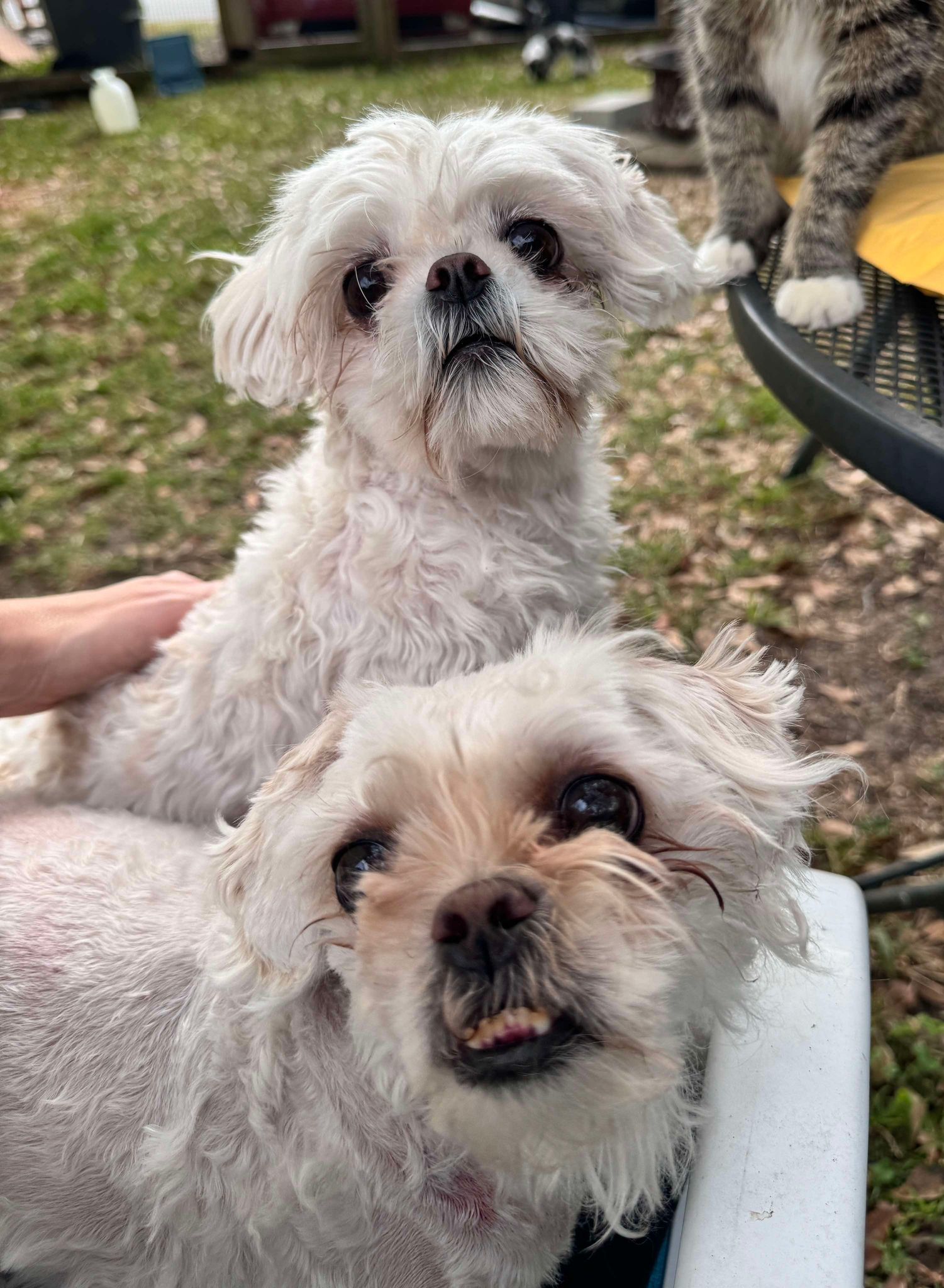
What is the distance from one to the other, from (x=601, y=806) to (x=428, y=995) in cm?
29

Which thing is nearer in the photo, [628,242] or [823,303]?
[823,303]

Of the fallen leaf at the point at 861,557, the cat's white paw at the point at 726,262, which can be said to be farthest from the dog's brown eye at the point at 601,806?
the fallen leaf at the point at 861,557

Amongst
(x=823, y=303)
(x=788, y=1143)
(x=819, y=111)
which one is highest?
(x=819, y=111)

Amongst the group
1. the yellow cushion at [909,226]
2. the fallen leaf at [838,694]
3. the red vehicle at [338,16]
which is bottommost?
the fallen leaf at [838,694]

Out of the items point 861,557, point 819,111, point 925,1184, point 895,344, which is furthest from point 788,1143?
point 861,557

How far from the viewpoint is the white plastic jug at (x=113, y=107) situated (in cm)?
796

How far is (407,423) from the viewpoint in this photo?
1771mm

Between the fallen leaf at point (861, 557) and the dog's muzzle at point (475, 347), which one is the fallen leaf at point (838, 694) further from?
the dog's muzzle at point (475, 347)

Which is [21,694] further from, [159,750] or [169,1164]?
[169,1164]

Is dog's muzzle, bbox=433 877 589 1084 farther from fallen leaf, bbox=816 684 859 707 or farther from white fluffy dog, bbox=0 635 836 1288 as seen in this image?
fallen leaf, bbox=816 684 859 707

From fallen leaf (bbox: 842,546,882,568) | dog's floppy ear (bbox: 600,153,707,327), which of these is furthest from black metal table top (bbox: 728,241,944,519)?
fallen leaf (bbox: 842,546,882,568)

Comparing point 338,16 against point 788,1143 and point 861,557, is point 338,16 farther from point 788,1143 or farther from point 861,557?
point 788,1143

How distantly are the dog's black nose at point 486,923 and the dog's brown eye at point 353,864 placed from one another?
192mm

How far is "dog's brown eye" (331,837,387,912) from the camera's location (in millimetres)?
1146
